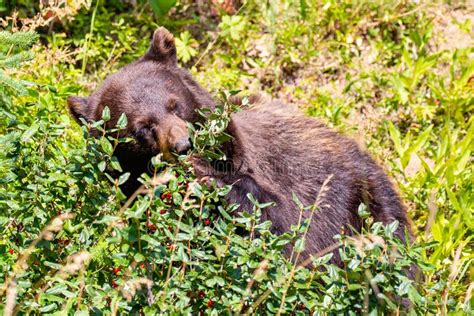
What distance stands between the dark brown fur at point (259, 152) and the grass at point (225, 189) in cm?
31

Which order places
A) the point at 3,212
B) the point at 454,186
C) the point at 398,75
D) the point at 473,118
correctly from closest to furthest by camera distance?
the point at 3,212 → the point at 454,186 → the point at 473,118 → the point at 398,75

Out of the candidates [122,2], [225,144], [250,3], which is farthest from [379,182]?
[122,2]

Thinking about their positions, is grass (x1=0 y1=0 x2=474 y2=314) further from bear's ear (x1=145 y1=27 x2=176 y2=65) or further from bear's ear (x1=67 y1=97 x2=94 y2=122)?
bear's ear (x1=145 y1=27 x2=176 y2=65)

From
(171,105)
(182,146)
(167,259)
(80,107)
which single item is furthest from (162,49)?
(167,259)

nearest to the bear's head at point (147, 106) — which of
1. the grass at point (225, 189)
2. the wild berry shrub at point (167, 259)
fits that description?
the grass at point (225, 189)

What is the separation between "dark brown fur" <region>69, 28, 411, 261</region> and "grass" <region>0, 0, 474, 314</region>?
0.31 m

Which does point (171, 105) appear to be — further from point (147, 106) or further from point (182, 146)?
point (182, 146)

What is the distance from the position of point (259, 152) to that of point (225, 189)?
1.62m

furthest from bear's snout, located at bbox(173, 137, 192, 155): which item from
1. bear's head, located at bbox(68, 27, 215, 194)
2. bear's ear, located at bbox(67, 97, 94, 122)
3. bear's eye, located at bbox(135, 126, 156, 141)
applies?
bear's ear, located at bbox(67, 97, 94, 122)

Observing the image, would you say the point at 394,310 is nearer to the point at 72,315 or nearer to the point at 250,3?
the point at 72,315

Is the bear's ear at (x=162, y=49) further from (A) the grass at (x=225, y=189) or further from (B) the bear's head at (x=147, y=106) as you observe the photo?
(A) the grass at (x=225, y=189)

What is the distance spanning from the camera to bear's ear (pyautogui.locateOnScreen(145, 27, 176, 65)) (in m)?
5.54

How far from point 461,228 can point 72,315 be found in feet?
10.4

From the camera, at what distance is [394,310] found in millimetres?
3541
